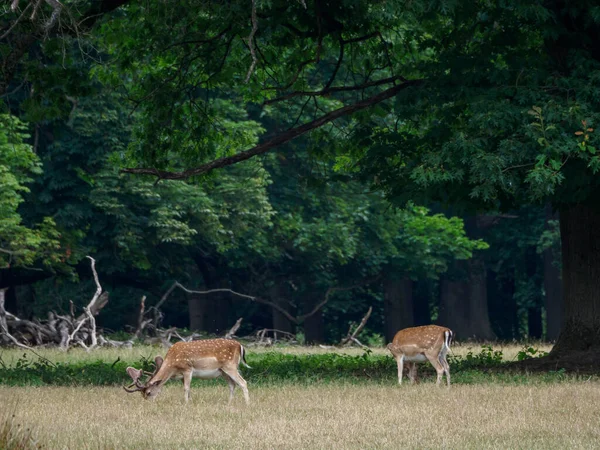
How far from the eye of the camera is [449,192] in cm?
1666

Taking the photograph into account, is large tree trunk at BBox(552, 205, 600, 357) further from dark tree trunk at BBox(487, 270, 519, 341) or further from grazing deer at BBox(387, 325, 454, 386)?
dark tree trunk at BBox(487, 270, 519, 341)

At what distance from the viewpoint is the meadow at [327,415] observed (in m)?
10.5

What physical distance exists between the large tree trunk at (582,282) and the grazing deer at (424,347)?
264 cm

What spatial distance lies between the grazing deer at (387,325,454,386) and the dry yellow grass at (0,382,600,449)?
2.50 feet

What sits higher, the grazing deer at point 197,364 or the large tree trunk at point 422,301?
the large tree trunk at point 422,301

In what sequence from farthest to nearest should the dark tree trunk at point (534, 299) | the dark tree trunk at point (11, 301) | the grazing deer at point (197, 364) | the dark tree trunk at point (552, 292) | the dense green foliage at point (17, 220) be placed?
the dark tree trunk at point (534, 299) → the dark tree trunk at point (552, 292) → the dark tree trunk at point (11, 301) → the dense green foliage at point (17, 220) → the grazing deer at point (197, 364)

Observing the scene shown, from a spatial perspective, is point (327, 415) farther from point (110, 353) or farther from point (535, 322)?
point (535, 322)

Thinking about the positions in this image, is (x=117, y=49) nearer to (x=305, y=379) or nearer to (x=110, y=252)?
(x=305, y=379)

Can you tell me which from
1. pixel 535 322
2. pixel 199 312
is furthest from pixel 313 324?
pixel 535 322

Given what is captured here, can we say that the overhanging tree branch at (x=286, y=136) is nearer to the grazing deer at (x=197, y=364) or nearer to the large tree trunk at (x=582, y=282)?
the large tree trunk at (x=582, y=282)

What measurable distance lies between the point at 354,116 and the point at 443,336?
16.7 ft

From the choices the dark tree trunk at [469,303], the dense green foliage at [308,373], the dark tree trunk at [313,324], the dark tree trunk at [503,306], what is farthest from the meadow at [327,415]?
the dark tree trunk at [503,306]

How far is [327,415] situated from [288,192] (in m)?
23.4

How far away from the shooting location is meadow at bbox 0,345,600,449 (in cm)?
1045
